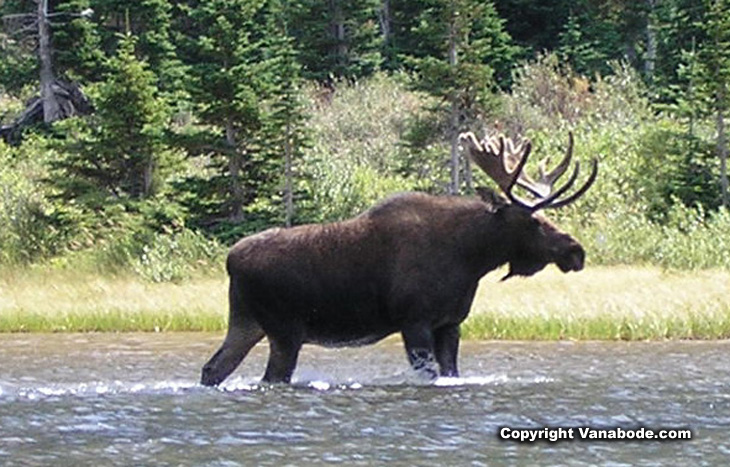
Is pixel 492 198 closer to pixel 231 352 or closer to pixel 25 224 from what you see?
pixel 231 352

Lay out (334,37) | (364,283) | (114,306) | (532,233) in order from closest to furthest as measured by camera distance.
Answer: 1. (364,283)
2. (532,233)
3. (114,306)
4. (334,37)

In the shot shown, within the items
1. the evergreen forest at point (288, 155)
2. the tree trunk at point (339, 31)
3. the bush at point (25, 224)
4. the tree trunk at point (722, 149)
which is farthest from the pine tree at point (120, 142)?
the tree trunk at point (339, 31)

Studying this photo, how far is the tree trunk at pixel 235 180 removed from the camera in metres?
28.2

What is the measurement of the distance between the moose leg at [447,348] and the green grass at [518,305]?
205 inches

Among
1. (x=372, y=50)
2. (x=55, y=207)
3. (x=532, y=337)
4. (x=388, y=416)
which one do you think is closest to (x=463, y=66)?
(x=55, y=207)

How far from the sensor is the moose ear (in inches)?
543

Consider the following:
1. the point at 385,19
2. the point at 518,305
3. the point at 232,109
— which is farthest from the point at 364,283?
the point at 385,19

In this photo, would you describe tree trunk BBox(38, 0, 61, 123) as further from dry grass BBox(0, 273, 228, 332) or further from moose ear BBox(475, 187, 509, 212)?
moose ear BBox(475, 187, 509, 212)

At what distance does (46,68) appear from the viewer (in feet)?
123

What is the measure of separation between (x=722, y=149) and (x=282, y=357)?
16.9 metres

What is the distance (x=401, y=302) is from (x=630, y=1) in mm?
35205

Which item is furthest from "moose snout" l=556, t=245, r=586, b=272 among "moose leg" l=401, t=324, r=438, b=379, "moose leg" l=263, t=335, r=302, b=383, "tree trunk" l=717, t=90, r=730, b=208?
"tree trunk" l=717, t=90, r=730, b=208

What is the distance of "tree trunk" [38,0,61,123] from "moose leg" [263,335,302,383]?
23841 millimetres

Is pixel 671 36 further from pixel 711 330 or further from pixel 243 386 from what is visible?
pixel 243 386
